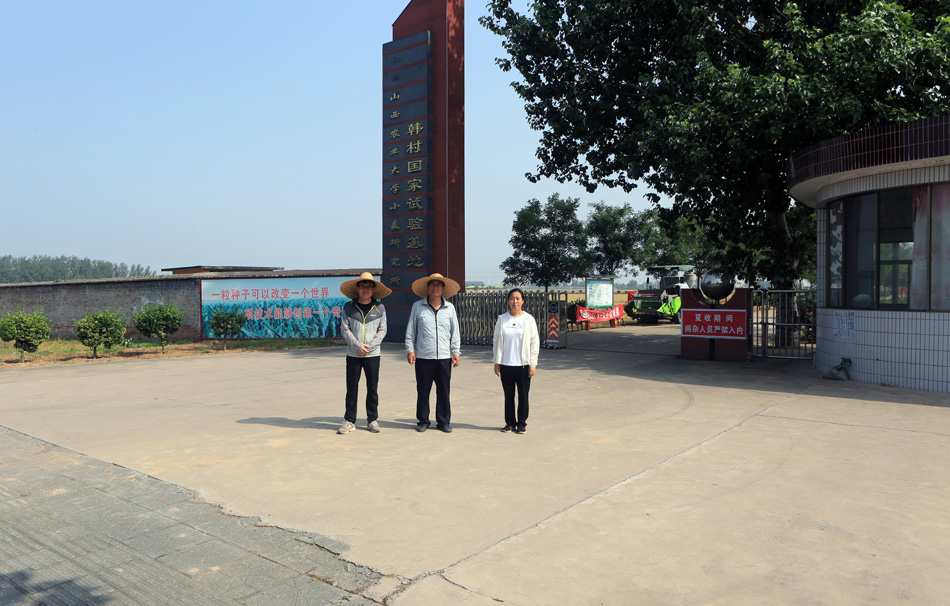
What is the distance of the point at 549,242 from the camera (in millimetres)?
35719

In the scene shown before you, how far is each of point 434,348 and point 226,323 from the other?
14.2 metres

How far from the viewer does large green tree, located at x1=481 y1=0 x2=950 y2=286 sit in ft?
36.6

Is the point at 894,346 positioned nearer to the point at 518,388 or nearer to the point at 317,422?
the point at 518,388

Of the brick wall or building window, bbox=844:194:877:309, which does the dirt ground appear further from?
building window, bbox=844:194:877:309

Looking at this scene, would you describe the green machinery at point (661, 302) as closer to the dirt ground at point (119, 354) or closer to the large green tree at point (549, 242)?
the large green tree at point (549, 242)

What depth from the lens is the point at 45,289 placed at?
25.4 m

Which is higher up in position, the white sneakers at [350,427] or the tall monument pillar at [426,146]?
the tall monument pillar at [426,146]

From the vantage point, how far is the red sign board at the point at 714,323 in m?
13.9

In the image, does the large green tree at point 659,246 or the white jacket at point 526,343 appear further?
the large green tree at point 659,246

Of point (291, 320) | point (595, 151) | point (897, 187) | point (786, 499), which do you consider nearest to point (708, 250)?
point (595, 151)

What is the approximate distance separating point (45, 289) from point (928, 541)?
2899cm

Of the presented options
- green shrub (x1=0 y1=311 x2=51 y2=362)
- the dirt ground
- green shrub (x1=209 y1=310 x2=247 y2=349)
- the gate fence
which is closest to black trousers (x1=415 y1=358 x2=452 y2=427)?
the gate fence

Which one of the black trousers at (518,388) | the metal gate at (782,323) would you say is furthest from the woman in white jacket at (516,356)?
the metal gate at (782,323)

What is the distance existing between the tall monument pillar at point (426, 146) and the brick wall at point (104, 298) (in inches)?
294
